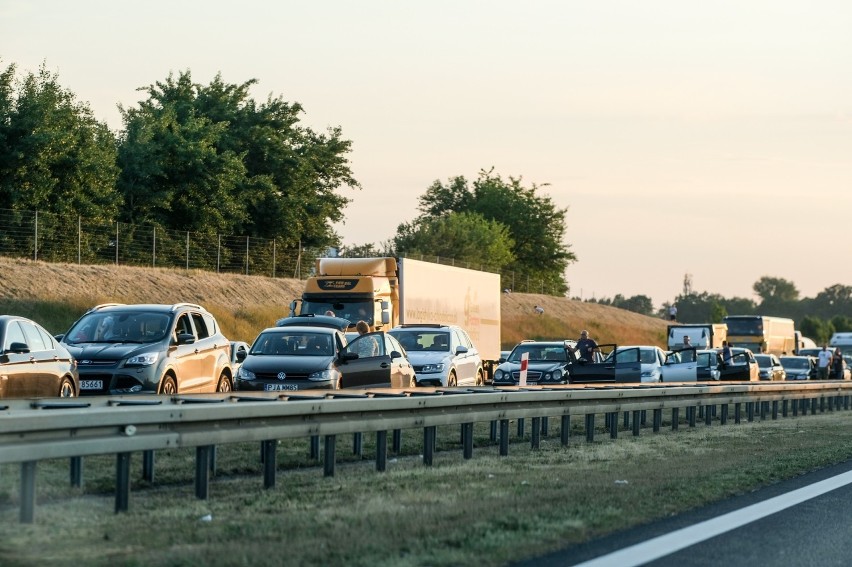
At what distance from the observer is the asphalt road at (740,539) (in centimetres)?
818

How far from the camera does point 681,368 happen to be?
40.6 meters

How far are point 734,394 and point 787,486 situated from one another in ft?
46.3

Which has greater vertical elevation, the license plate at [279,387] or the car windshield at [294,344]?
the car windshield at [294,344]

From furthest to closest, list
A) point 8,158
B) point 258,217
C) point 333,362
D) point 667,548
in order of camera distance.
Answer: point 258,217 < point 8,158 < point 333,362 < point 667,548

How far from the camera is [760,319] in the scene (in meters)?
70.2

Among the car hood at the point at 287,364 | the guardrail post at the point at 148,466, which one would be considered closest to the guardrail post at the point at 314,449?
the guardrail post at the point at 148,466

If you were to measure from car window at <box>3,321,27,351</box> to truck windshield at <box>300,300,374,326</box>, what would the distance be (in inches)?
597

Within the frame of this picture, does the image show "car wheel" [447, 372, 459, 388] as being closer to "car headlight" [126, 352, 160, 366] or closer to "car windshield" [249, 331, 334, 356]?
"car windshield" [249, 331, 334, 356]

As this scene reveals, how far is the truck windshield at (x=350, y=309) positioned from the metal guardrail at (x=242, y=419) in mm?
12414

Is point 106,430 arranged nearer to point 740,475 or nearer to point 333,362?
point 740,475

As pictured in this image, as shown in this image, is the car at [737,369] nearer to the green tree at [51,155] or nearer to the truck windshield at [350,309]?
the truck windshield at [350,309]

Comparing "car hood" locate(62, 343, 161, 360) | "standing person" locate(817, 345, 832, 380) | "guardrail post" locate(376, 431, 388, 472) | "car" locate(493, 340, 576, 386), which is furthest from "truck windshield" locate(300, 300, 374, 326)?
"standing person" locate(817, 345, 832, 380)

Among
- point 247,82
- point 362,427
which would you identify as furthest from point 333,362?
point 247,82

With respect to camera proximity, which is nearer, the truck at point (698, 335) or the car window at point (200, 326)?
the car window at point (200, 326)
